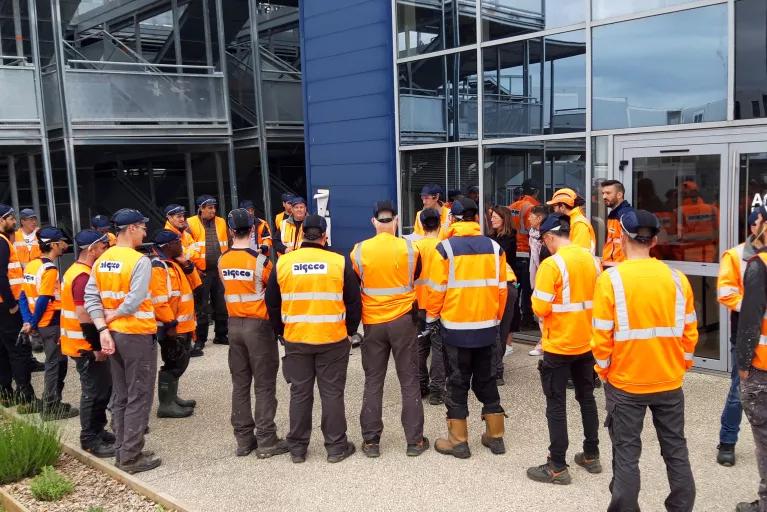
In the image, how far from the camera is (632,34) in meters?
7.40

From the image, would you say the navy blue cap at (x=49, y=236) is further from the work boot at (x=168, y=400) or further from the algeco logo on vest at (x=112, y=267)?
the work boot at (x=168, y=400)

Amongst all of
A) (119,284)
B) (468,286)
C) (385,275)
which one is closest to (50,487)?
(119,284)

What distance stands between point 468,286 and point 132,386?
266 cm

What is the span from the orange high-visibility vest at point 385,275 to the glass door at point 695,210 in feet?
11.1

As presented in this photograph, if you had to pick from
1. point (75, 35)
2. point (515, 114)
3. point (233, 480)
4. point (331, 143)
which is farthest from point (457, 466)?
point (75, 35)

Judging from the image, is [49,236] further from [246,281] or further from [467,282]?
[467,282]

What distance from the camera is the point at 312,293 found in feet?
16.4

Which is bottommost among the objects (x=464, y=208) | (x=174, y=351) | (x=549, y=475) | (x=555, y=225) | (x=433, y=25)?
(x=549, y=475)

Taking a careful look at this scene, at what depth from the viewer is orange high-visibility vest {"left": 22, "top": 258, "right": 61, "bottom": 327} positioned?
6234 mm

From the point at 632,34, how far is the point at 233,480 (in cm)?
607

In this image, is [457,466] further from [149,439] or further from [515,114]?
[515,114]

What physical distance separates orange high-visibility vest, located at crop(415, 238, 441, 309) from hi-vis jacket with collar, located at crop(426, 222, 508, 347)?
7.6 inches

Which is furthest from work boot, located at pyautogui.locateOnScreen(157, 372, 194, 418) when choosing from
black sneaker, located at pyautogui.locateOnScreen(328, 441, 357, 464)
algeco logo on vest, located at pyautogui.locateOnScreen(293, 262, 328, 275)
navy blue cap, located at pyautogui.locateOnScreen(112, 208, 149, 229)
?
algeco logo on vest, located at pyautogui.locateOnScreen(293, 262, 328, 275)

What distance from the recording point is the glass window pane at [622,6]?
7177mm
